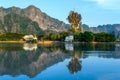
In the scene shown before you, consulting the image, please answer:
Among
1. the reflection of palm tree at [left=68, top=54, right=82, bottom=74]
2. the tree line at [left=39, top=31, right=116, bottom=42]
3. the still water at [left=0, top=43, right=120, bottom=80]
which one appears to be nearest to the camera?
the still water at [left=0, top=43, right=120, bottom=80]

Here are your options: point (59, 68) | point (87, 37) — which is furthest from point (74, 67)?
point (87, 37)

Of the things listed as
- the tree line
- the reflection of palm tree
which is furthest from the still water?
the tree line

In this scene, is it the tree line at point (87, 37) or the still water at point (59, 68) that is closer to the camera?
the still water at point (59, 68)

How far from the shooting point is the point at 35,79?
24.3 metres

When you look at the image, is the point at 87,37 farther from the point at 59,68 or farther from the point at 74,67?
the point at 59,68

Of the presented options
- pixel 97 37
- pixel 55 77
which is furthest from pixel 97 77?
pixel 97 37

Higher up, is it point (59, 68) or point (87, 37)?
point (87, 37)

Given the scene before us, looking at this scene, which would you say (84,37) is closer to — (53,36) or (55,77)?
(53,36)

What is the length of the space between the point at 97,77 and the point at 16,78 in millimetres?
6996

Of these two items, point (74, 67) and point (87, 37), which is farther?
point (87, 37)

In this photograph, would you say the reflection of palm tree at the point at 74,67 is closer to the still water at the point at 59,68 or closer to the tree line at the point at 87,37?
the still water at the point at 59,68

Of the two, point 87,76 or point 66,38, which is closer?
point 87,76

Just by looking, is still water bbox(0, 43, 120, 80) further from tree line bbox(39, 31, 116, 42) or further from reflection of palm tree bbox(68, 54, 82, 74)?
tree line bbox(39, 31, 116, 42)

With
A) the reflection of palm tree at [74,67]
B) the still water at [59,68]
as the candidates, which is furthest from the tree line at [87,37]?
the reflection of palm tree at [74,67]
